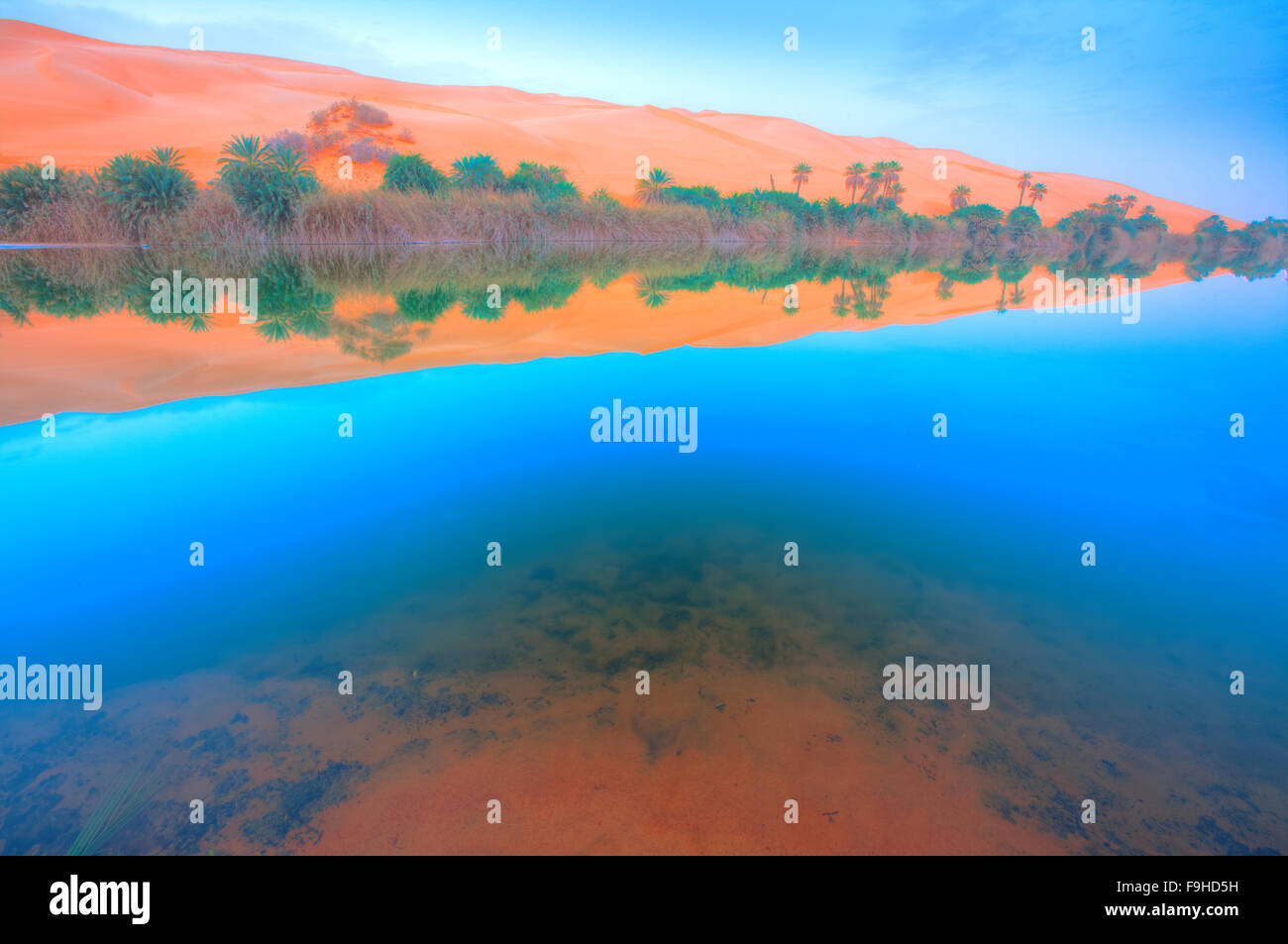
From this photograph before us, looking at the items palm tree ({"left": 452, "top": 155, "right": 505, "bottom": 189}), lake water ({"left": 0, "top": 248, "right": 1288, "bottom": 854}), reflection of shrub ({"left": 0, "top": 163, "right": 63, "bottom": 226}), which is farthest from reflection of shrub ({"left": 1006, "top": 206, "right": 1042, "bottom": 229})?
reflection of shrub ({"left": 0, "top": 163, "right": 63, "bottom": 226})

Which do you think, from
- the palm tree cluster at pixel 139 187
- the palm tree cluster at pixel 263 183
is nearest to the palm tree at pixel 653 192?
the palm tree cluster at pixel 263 183

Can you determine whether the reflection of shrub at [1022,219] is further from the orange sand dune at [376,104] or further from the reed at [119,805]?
the reed at [119,805]

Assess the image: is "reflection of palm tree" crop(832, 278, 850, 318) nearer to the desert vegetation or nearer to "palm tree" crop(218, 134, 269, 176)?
the desert vegetation

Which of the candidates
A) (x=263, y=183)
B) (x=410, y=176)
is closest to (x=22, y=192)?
(x=263, y=183)

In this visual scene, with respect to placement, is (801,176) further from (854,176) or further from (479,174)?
(479,174)

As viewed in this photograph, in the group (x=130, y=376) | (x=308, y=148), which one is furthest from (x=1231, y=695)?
(x=308, y=148)

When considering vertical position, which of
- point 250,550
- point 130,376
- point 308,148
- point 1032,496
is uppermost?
point 308,148

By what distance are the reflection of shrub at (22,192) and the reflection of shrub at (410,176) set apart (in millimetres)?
12984

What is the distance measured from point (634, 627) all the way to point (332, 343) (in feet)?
28.3

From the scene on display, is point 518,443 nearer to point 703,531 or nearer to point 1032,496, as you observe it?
point 703,531

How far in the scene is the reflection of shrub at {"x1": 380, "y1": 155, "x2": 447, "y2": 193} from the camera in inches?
1231

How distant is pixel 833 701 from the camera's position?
293cm

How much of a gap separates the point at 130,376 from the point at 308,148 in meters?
52.8
